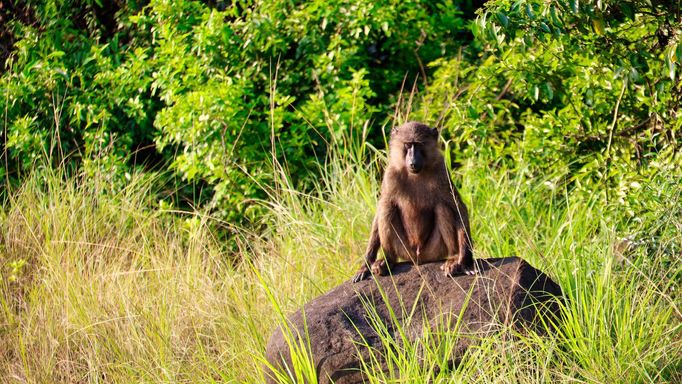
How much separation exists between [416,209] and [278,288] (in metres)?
1.02

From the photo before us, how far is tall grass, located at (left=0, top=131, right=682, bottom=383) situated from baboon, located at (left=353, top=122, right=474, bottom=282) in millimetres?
429

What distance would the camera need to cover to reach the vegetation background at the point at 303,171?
4.34m

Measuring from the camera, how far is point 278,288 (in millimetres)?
5121

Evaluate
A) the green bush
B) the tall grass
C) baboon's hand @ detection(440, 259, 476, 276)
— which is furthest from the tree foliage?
baboon's hand @ detection(440, 259, 476, 276)

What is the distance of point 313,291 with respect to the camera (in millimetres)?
5141

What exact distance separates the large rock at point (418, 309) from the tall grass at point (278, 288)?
90mm

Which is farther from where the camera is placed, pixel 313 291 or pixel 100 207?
pixel 100 207

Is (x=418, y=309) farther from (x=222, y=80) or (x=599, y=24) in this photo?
(x=222, y=80)

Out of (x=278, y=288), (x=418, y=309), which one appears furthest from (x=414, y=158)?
(x=278, y=288)

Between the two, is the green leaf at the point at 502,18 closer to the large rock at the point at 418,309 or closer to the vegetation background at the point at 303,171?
the vegetation background at the point at 303,171

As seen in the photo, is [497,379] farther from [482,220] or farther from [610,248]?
[482,220]

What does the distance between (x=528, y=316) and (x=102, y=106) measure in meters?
4.44

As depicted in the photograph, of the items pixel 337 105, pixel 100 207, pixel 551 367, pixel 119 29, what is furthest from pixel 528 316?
pixel 119 29

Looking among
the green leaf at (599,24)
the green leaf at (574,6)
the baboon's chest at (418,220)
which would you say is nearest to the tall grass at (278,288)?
the baboon's chest at (418,220)
